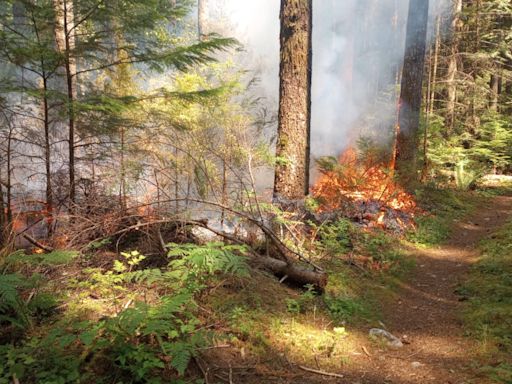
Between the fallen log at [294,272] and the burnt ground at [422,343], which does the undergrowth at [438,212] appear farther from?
the fallen log at [294,272]

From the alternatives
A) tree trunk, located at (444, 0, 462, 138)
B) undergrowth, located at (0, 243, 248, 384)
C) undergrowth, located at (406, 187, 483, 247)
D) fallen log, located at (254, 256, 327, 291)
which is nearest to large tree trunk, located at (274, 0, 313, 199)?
fallen log, located at (254, 256, 327, 291)

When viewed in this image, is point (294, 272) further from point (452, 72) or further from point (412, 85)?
point (452, 72)

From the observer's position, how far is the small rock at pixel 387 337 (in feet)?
12.5

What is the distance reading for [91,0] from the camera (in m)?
5.11

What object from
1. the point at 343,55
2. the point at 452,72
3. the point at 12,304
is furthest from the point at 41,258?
the point at 343,55

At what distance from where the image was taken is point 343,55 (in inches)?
895

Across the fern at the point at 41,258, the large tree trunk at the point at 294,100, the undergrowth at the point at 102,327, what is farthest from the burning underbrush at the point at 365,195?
the fern at the point at 41,258

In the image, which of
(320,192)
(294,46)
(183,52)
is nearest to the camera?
(183,52)

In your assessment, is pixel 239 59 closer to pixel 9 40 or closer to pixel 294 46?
pixel 294 46

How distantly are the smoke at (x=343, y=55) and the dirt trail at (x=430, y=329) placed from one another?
1041 cm

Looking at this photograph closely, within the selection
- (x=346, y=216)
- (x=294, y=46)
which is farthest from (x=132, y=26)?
(x=346, y=216)

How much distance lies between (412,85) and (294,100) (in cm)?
521

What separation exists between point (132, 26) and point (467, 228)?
319 inches

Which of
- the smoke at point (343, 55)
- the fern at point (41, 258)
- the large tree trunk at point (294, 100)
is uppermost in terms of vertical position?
the smoke at point (343, 55)
